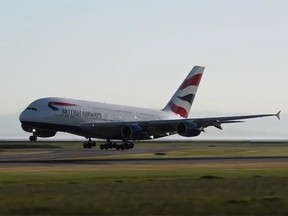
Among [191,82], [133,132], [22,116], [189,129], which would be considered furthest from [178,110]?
[22,116]

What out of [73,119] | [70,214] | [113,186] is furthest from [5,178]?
[73,119]

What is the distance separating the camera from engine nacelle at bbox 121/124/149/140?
84.8 meters

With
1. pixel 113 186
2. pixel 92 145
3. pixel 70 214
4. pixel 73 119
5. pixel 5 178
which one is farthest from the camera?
pixel 92 145

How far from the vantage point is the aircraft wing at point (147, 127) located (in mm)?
84562

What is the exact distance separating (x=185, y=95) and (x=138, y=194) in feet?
251

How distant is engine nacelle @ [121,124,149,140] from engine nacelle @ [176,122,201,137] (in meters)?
4.41

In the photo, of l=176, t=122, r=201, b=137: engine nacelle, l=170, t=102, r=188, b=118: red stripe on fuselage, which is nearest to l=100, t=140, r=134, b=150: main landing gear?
l=176, t=122, r=201, b=137: engine nacelle

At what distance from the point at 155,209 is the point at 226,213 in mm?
2158

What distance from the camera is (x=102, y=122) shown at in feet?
283

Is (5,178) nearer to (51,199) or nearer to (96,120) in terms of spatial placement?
(51,199)

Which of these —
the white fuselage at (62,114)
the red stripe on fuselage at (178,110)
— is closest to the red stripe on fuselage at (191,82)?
the red stripe on fuselage at (178,110)

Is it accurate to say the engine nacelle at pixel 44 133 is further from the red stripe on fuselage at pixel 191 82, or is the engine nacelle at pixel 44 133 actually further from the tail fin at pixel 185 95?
the red stripe on fuselage at pixel 191 82

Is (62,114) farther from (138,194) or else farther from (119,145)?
(138,194)

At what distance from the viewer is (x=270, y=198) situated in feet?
79.3
